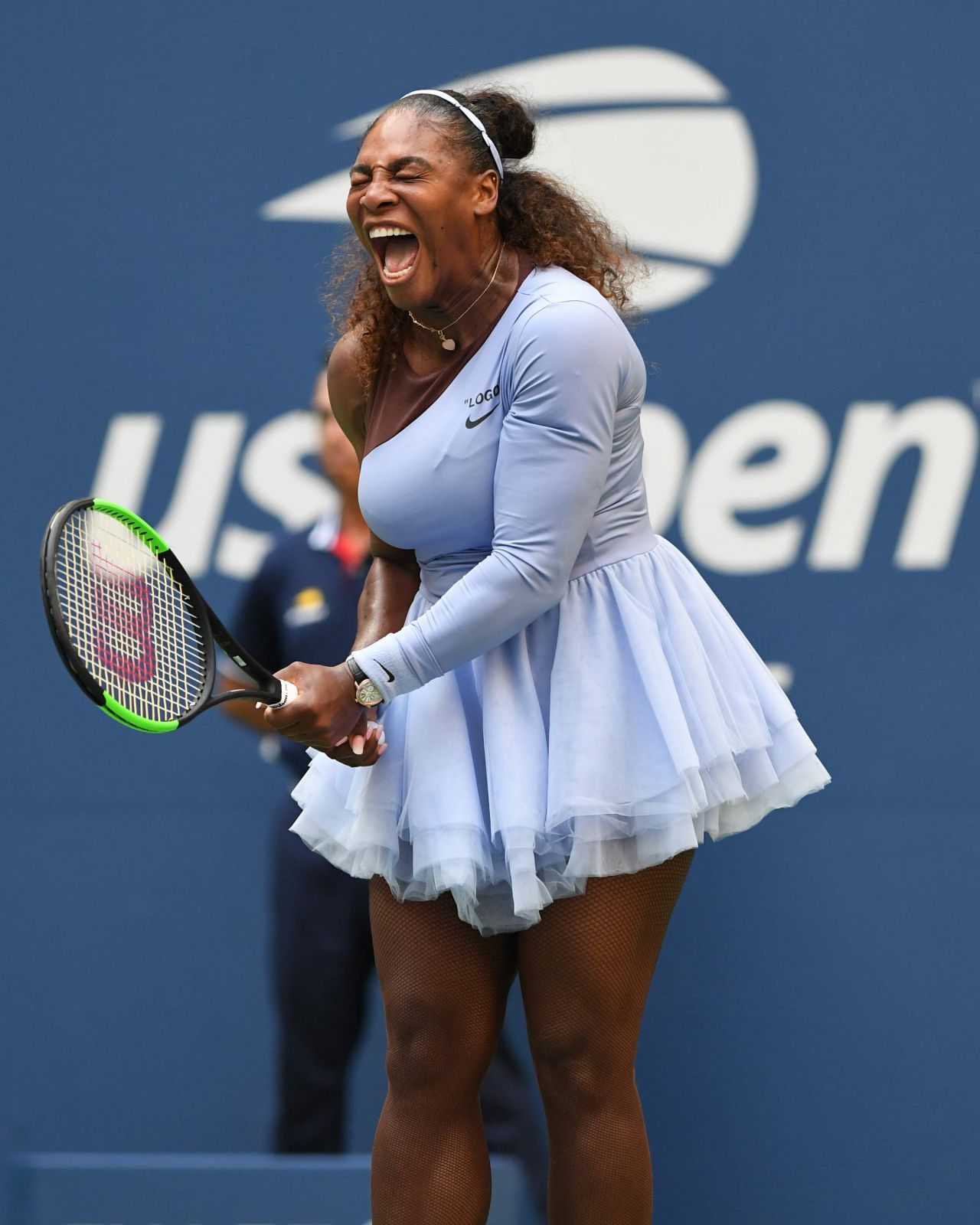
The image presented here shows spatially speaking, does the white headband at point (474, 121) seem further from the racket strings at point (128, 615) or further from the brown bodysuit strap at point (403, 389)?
the racket strings at point (128, 615)

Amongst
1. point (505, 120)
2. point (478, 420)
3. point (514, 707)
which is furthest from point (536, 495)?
point (505, 120)

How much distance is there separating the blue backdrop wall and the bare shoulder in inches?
36.1

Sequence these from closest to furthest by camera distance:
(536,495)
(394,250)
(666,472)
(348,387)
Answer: (536,495) < (394,250) < (348,387) < (666,472)

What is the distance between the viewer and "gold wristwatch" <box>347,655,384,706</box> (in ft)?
5.35

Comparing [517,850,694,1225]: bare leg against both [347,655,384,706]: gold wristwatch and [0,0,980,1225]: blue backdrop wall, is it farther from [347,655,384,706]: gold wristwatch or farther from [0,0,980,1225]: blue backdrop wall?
[0,0,980,1225]: blue backdrop wall

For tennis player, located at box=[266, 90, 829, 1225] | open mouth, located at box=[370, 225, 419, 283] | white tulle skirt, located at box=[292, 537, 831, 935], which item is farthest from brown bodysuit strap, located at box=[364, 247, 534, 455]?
white tulle skirt, located at box=[292, 537, 831, 935]

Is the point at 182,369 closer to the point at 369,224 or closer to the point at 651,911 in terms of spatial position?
the point at 369,224

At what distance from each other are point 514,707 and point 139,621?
1.41 feet

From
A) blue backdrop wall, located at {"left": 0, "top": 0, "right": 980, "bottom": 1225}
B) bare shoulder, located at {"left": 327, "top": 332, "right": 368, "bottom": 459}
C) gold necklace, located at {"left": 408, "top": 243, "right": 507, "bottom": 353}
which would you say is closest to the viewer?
gold necklace, located at {"left": 408, "top": 243, "right": 507, "bottom": 353}

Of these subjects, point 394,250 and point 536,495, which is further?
point 394,250

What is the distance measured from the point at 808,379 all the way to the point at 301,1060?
1471 millimetres

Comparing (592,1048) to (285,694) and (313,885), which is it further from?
(313,885)

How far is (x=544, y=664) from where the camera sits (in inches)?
66.8

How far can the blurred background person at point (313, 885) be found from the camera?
277 cm
